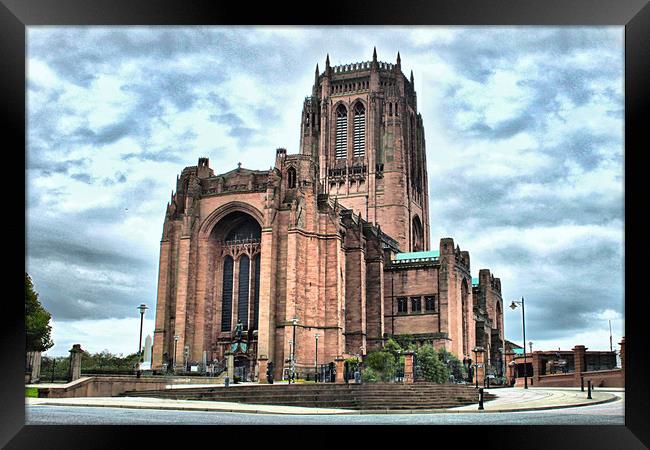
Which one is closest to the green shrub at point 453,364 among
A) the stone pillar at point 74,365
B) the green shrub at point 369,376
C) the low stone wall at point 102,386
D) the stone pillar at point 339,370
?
the green shrub at point 369,376

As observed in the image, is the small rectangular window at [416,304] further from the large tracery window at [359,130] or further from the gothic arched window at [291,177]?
the large tracery window at [359,130]

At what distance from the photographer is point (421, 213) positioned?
81.1 m

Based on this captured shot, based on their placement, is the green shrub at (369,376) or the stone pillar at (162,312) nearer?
the green shrub at (369,376)

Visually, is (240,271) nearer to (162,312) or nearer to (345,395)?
(162,312)

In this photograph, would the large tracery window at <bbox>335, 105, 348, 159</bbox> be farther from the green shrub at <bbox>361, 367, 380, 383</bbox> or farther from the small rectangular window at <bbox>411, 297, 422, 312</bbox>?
the green shrub at <bbox>361, 367, 380, 383</bbox>

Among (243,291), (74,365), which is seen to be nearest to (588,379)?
(74,365)

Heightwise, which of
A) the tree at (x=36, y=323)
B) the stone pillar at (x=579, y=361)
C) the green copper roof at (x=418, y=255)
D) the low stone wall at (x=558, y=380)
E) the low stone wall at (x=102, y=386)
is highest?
the green copper roof at (x=418, y=255)

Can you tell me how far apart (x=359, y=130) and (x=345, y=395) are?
53.4 meters

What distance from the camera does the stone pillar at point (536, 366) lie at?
1743 inches

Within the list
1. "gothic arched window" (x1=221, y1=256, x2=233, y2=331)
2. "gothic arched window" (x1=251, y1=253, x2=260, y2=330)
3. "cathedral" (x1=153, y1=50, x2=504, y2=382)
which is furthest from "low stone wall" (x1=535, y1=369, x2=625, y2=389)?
"gothic arched window" (x1=221, y1=256, x2=233, y2=331)

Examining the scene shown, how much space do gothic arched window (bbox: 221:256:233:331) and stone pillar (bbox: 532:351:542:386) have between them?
20442mm
